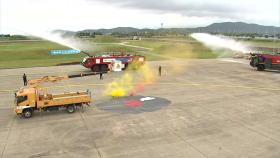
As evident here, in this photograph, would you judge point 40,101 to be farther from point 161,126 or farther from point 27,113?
point 161,126

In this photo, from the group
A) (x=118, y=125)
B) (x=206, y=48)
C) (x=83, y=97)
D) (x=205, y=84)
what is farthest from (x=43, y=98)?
(x=206, y=48)

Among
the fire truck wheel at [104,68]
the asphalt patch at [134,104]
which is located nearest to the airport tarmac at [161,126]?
the asphalt patch at [134,104]

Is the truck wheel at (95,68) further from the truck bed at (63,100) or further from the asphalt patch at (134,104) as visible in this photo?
the truck bed at (63,100)

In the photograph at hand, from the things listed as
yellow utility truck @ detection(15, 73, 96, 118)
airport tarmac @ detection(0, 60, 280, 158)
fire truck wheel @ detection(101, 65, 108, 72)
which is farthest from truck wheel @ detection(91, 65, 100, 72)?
yellow utility truck @ detection(15, 73, 96, 118)

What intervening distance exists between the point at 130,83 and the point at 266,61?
71.7ft

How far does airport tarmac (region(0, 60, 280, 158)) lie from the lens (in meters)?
17.2

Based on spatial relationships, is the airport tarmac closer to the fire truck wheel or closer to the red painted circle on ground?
the red painted circle on ground

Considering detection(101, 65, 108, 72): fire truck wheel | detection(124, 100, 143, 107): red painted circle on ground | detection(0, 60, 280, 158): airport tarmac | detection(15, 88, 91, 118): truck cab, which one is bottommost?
detection(0, 60, 280, 158): airport tarmac

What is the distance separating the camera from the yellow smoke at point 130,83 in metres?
32.0

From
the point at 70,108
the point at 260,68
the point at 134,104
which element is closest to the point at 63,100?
the point at 70,108

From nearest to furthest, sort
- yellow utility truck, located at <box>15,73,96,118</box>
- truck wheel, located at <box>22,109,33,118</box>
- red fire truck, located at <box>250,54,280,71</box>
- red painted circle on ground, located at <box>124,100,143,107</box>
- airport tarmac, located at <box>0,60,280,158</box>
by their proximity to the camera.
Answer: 1. airport tarmac, located at <box>0,60,280,158</box>
2. truck wheel, located at <box>22,109,33,118</box>
3. yellow utility truck, located at <box>15,73,96,118</box>
4. red painted circle on ground, located at <box>124,100,143,107</box>
5. red fire truck, located at <box>250,54,280,71</box>

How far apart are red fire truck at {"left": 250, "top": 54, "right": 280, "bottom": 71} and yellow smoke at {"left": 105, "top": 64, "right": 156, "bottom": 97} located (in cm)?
1601

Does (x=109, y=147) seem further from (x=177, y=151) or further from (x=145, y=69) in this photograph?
(x=145, y=69)

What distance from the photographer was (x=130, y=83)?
36625 millimetres
